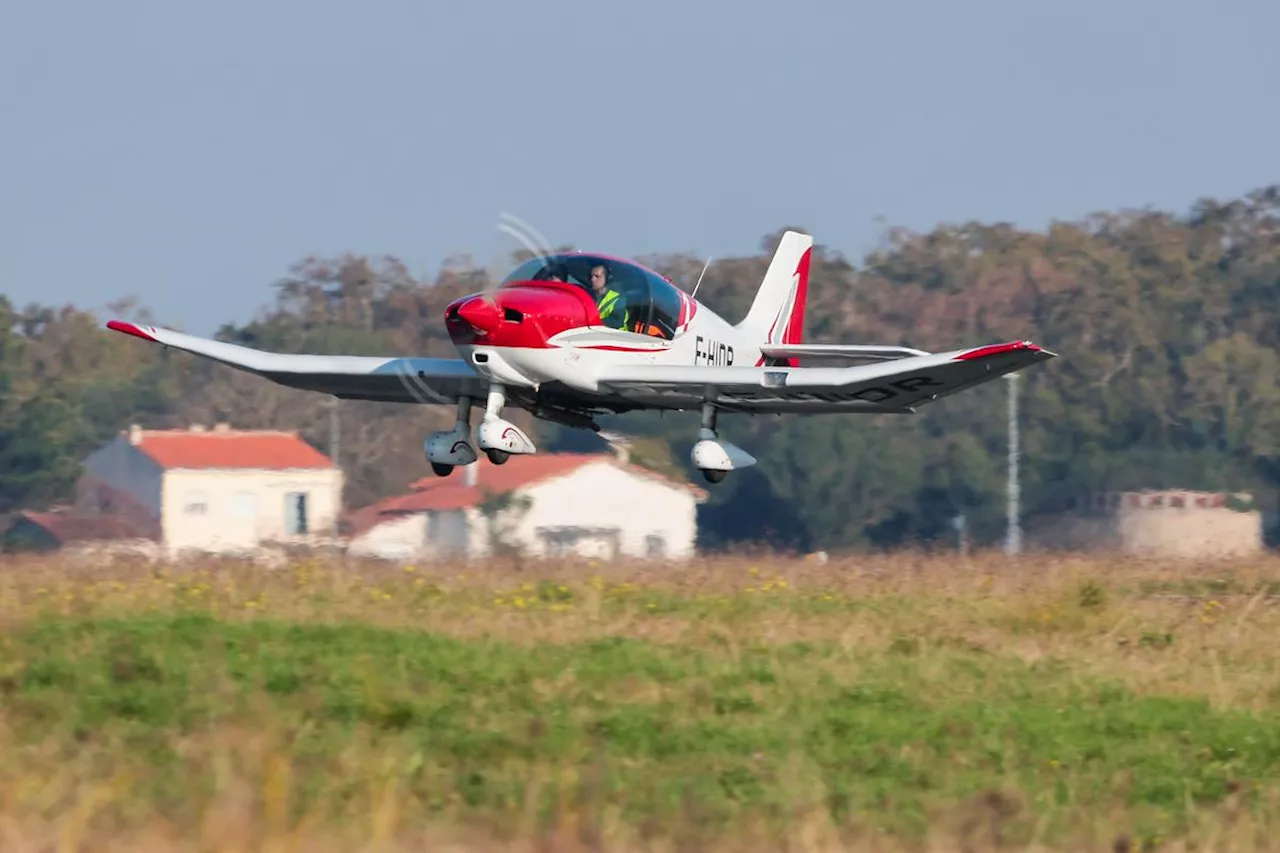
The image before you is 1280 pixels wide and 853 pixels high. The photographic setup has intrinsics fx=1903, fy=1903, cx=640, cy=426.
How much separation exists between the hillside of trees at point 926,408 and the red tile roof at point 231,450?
1.55 meters

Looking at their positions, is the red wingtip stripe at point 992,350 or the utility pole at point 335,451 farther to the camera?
the utility pole at point 335,451

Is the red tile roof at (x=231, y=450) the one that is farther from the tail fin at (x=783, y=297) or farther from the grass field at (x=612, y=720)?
the grass field at (x=612, y=720)

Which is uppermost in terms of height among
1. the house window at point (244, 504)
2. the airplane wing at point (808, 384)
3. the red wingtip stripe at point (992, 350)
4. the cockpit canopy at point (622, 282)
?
the cockpit canopy at point (622, 282)

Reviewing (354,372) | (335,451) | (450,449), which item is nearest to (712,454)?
(450,449)

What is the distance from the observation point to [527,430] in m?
44.4

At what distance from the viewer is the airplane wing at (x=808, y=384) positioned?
59.9 ft

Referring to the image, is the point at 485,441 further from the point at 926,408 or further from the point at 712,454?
the point at 926,408

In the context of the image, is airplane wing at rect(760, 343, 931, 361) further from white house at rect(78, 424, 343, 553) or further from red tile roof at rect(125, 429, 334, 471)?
red tile roof at rect(125, 429, 334, 471)

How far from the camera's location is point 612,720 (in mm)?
10508

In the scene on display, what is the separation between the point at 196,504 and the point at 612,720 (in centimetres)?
2871

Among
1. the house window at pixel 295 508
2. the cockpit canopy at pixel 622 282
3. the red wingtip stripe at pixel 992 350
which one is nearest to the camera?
the red wingtip stripe at pixel 992 350

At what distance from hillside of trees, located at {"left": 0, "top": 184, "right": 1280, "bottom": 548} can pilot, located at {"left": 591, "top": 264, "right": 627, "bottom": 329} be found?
32.1 feet

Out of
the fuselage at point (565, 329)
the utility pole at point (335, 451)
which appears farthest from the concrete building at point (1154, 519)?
the fuselage at point (565, 329)

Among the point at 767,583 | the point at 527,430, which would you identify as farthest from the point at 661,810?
the point at 527,430
